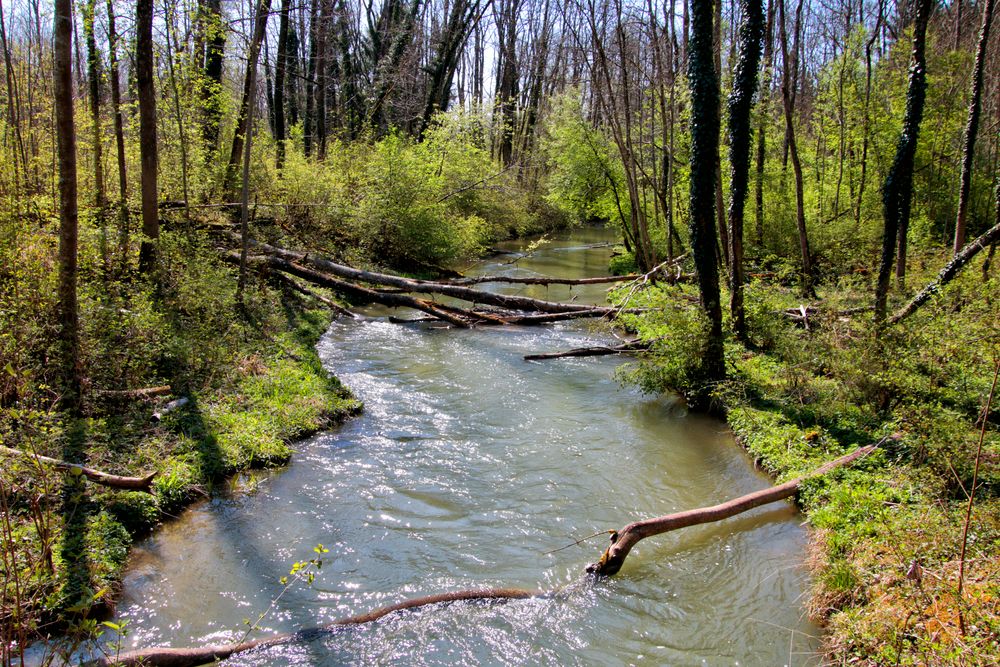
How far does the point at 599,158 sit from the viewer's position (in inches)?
880

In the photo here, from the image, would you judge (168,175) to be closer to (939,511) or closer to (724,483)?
(724,483)

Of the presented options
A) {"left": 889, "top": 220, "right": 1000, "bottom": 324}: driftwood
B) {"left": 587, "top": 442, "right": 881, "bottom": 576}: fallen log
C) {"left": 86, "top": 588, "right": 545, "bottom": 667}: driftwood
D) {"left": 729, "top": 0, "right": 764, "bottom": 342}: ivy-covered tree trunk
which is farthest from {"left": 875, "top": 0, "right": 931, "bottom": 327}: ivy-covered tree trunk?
{"left": 86, "top": 588, "right": 545, "bottom": 667}: driftwood

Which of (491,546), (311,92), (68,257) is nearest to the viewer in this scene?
(491,546)

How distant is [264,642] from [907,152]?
460 inches

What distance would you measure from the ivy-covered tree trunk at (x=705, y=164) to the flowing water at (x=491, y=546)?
1.84 m

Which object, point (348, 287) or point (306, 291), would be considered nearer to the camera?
point (306, 291)

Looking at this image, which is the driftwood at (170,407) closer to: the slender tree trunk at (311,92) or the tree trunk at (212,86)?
the tree trunk at (212,86)

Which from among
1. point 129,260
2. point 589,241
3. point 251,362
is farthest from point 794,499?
point 589,241

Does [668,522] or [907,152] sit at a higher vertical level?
[907,152]

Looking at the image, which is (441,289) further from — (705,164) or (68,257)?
(68,257)

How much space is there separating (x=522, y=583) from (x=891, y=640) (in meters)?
2.75

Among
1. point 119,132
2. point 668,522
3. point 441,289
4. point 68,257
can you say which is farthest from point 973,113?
point 119,132

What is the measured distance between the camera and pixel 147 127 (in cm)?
990

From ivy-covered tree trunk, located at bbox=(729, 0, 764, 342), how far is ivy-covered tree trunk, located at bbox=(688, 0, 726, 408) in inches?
27.4
